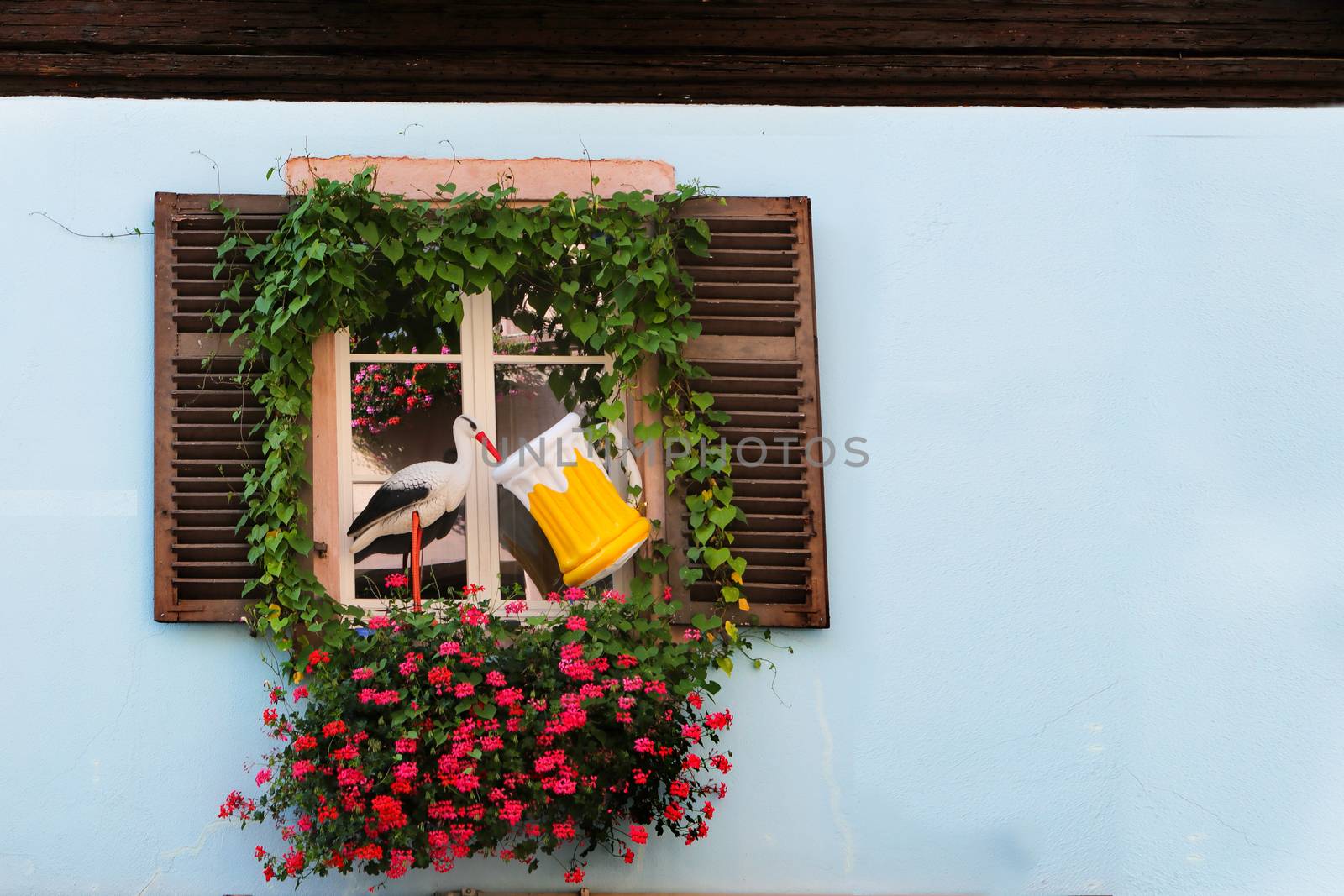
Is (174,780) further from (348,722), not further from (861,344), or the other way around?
(861,344)

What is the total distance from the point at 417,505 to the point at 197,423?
686 mm

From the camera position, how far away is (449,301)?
13.1ft

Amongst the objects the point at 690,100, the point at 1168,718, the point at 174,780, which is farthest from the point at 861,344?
the point at 174,780

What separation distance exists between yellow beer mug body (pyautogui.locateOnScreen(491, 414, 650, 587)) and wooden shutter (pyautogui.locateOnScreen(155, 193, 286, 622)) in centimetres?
78

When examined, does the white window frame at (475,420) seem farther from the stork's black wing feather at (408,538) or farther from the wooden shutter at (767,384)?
the wooden shutter at (767,384)

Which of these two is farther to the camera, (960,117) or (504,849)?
(960,117)

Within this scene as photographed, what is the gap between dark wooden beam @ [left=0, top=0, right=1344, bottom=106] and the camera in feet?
13.7

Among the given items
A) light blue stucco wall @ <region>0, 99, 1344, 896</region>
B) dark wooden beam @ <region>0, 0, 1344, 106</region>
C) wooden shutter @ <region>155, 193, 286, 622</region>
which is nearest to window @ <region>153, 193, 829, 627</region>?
wooden shutter @ <region>155, 193, 286, 622</region>

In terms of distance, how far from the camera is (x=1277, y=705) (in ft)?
13.4

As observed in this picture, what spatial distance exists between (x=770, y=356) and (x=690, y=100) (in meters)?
0.87

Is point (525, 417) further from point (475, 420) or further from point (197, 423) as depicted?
point (197, 423)

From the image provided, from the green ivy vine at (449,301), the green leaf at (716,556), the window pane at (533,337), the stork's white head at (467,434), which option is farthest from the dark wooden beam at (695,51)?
the green leaf at (716,556)

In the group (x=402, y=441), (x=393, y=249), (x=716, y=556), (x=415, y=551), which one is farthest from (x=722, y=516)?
(x=393, y=249)

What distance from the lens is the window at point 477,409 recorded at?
3910 mm
